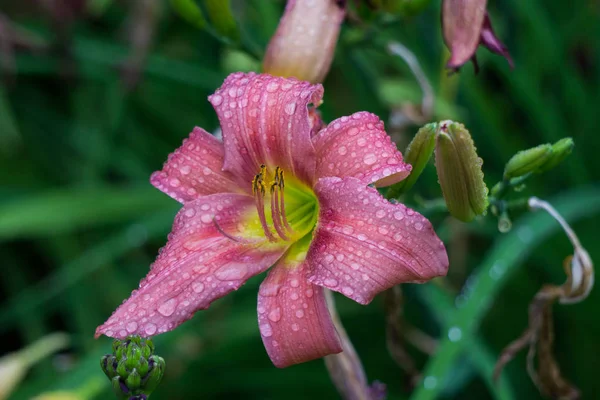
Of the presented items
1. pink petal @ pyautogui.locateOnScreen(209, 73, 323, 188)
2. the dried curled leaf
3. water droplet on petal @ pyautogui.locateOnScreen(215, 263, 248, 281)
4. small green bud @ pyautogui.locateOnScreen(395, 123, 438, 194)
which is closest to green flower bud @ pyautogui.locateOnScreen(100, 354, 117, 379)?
water droplet on petal @ pyautogui.locateOnScreen(215, 263, 248, 281)

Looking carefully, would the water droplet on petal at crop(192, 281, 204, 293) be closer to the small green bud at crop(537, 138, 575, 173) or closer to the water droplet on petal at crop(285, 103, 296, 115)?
the water droplet on petal at crop(285, 103, 296, 115)

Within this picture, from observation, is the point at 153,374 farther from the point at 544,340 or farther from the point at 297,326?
the point at 544,340

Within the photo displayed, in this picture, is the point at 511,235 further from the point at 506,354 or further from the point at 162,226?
the point at 162,226

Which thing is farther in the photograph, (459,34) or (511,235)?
(511,235)

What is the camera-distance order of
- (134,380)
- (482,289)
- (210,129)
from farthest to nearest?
(210,129)
(482,289)
(134,380)

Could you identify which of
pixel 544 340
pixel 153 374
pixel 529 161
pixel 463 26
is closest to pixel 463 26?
pixel 463 26

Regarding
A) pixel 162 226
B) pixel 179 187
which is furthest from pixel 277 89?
pixel 162 226

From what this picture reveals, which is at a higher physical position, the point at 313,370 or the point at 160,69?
the point at 160,69
